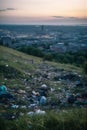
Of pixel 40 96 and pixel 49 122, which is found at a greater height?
pixel 40 96

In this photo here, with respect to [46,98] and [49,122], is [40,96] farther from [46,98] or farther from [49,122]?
[49,122]

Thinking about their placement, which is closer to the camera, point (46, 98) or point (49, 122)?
point (49, 122)

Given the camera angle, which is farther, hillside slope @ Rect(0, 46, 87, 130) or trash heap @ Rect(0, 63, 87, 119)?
trash heap @ Rect(0, 63, 87, 119)

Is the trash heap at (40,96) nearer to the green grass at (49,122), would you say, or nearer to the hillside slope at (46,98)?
the hillside slope at (46,98)

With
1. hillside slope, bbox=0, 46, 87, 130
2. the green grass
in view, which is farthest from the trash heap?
the green grass

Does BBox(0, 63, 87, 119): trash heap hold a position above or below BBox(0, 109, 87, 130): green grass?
above

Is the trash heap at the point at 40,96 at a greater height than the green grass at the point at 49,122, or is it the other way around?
the trash heap at the point at 40,96

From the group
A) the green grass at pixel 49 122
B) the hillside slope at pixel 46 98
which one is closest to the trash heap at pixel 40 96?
the hillside slope at pixel 46 98

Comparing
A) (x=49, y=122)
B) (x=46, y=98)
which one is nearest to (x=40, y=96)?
(x=46, y=98)

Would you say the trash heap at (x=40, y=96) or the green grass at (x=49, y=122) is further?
the trash heap at (x=40, y=96)

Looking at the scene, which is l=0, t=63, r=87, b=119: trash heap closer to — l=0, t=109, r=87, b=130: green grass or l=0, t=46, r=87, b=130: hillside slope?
l=0, t=46, r=87, b=130: hillside slope

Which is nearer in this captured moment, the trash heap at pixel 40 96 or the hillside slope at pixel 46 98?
the hillside slope at pixel 46 98
